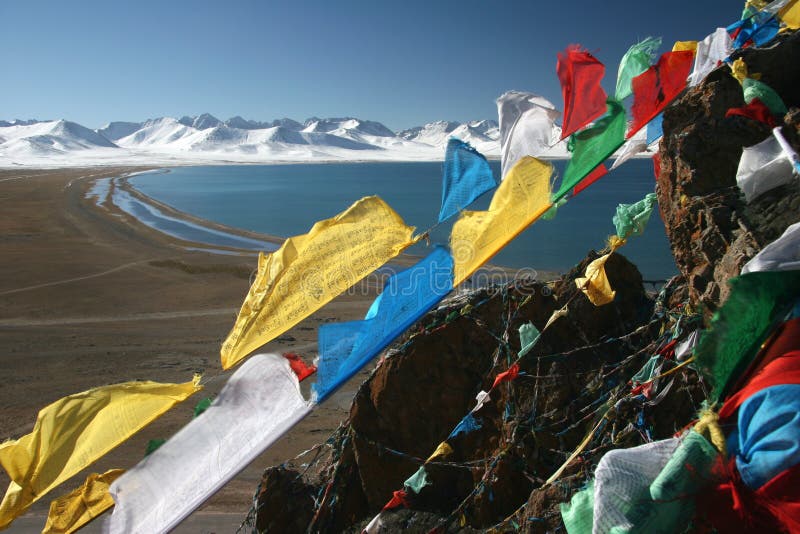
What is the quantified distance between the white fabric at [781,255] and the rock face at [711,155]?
1102 mm

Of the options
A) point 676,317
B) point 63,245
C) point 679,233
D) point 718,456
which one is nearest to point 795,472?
A: point 718,456

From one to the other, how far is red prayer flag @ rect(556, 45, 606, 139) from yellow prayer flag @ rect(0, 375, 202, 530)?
8.98 feet

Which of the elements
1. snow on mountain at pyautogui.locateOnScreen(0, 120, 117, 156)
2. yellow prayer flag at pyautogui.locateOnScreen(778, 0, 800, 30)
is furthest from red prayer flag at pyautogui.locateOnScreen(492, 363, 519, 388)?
snow on mountain at pyautogui.locateOnScreen(0, 120, 117, 156)

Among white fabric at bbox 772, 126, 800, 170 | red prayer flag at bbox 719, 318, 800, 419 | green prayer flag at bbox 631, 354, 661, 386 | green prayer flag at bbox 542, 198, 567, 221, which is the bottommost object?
green prayer flag at bbox 631, 354, 661, 386

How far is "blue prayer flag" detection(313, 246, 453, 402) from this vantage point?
2.72 metres

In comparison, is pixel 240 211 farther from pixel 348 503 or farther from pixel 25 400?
pixel 348 503

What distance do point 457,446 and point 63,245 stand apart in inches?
917

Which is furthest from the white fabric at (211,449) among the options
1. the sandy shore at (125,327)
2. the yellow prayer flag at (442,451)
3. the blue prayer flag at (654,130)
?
the blue prayer flag at (654,130)

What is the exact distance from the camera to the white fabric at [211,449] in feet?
8.91

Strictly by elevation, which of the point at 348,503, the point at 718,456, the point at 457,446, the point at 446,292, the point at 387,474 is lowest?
the point at 348,503

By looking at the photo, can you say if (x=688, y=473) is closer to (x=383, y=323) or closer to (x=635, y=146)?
(x=383, y=323)

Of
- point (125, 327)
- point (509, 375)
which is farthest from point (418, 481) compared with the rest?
point (125, 327)

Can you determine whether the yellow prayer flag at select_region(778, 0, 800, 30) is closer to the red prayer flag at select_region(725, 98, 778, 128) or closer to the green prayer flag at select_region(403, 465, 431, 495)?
the red prayer flag at select_region(725, 98, 778, 128)

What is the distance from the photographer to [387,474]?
13.3 feet
